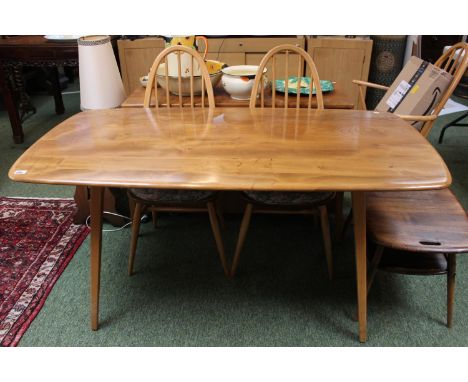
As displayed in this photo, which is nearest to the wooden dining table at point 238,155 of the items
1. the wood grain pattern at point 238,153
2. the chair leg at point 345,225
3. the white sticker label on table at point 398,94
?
the wood grain pattern at point 238,153

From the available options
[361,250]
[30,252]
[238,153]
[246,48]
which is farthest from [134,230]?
[246,48]

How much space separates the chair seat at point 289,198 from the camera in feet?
4.86

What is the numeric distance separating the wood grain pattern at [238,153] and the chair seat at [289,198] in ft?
0.84

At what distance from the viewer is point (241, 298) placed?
1.63m

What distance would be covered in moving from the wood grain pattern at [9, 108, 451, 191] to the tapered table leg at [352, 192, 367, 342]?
16 cm

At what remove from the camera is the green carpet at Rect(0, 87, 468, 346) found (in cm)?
146

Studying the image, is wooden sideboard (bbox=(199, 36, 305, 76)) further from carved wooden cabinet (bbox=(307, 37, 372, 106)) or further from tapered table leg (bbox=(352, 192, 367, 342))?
tapered table leg (bbox=(352, 192, 367, 342))

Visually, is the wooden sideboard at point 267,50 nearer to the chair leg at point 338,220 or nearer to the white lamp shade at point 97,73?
the white lamp shade at point 97,73

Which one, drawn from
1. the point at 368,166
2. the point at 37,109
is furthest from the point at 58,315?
the point at 37,109

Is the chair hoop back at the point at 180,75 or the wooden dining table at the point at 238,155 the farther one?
the chair hoop back at the point at 180,75

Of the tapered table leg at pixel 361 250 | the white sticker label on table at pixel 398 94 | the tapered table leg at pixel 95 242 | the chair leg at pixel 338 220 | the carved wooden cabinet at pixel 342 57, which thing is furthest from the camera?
the carved wooden cabinet at pixel 342 57

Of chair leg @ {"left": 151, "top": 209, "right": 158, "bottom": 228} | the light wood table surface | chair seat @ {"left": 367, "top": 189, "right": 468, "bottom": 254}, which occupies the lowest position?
chair leg @ {"left": 151, "top": 209, "right": 158, "bottom": 228}

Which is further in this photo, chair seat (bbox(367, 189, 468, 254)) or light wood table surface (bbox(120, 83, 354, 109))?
light wood table surface (bbox(120, 83, 354, 109))

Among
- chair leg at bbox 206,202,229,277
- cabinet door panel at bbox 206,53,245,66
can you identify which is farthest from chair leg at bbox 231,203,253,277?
cabinet door panel at bbox 206,53,245,66
